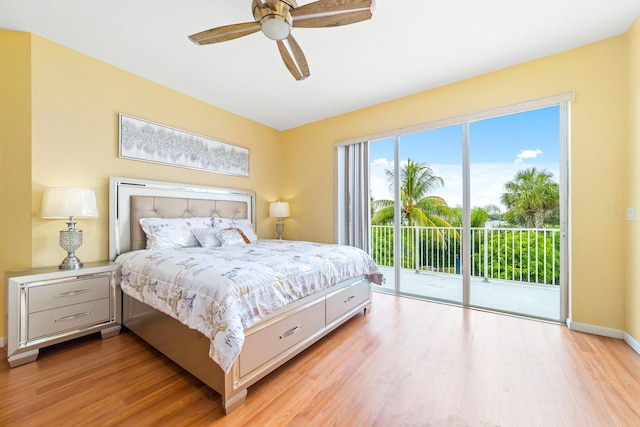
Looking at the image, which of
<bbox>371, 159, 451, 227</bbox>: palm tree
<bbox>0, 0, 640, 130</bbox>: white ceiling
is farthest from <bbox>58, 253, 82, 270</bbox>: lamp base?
<bbox>371, 159, 451, 227</bbox>: palm tree

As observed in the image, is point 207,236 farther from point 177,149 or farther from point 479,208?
point 479,208

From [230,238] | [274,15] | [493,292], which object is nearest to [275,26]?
[274,15]

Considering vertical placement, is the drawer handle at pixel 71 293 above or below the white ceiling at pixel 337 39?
below

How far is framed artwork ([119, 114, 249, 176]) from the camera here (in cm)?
286

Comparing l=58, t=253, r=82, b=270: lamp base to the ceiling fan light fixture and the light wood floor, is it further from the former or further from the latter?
the ceiling fan light fixture

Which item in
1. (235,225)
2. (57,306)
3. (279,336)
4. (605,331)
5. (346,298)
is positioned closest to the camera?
(279,336)

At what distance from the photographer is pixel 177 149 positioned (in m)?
3.27

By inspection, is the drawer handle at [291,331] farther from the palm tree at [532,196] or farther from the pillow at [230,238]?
the palm tree at [532,196]

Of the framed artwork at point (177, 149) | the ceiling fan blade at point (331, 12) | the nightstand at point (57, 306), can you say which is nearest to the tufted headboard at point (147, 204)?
the framed artwork at point (177, 149)

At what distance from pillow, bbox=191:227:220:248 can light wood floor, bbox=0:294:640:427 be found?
1079mm

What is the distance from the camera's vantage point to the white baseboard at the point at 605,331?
6.80 feet

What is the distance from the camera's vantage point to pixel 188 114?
3400 mm

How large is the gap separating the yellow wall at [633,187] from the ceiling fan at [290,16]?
7.66ft

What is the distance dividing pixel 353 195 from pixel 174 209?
8.11 feet
